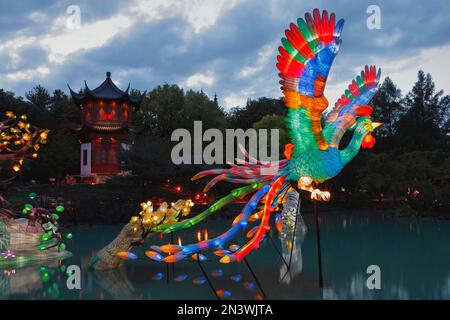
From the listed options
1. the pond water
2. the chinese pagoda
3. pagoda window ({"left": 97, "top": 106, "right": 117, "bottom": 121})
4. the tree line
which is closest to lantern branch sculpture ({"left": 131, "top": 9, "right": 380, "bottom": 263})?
the pond water

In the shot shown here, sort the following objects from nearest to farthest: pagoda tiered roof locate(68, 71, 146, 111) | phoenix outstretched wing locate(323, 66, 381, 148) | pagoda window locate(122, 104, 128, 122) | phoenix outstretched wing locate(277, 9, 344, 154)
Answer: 1. phoenix outstretched wing locate(277, 9, 344, 154)
2. phoenix outstretched wing locate(323, 66, 381, 148)
3. pagoda tiered roof locate(68, 71, 146, 111)
4. pagoda window locate(122, 104, 128, 122)

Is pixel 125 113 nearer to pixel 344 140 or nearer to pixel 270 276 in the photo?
pixel 344 140

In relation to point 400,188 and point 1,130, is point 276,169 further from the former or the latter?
point 400,188

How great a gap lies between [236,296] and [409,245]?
9.84 meters

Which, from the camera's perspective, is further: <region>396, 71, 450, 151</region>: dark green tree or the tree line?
<region>396, 71, 450, 151</region>: dark green tree

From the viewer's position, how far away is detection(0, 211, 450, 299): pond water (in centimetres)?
926

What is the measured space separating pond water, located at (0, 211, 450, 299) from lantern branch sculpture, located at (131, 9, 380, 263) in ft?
4.11

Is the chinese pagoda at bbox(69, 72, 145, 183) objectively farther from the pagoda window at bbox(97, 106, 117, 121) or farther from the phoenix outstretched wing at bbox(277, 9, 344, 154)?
the phoenix outstretched wing at bbox(277, 9, 344, 154)

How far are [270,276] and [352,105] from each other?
4593 mm

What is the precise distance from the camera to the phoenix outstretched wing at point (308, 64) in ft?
25.5

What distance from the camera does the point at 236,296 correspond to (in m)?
8.91

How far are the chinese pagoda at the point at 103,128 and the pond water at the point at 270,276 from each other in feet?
52.2

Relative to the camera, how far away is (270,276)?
10.9 meters

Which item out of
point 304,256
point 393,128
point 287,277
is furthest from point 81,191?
point 393,128
